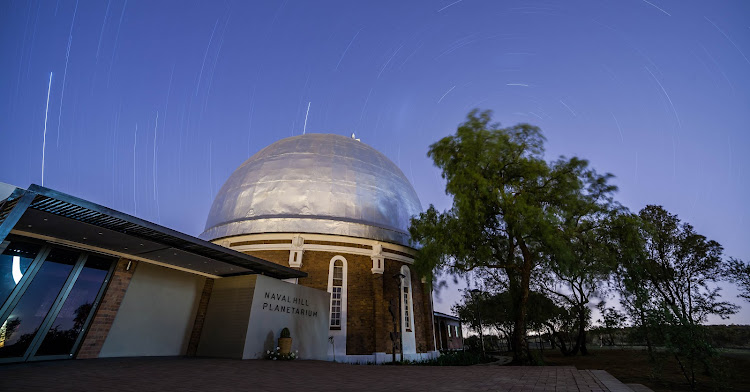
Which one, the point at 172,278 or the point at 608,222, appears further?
the point at 608,222

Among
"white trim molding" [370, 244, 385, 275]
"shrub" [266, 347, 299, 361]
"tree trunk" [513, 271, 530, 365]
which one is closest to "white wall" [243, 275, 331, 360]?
"shrub" [266, 347, 299, 361]

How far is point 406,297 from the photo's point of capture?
22344mm

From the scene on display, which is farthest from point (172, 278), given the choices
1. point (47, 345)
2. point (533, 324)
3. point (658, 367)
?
point (533, 324)

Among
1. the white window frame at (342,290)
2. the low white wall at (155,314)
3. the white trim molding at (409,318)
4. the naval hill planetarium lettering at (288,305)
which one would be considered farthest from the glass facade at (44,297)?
the white trim molding at (409,318)

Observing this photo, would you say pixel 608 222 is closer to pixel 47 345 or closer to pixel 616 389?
pixel 616 389

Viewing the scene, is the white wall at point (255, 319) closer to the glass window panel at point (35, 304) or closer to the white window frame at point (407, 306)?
the glass window panel at point (35, 304)

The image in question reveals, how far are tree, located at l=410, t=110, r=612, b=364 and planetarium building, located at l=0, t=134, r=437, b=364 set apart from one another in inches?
195

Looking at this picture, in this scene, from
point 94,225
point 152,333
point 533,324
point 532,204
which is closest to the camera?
point 94,225

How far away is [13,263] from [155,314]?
533cm

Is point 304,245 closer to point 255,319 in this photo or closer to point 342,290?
point 342,290

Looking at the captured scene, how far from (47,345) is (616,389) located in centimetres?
1565

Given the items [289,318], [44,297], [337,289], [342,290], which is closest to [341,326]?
[342,290]

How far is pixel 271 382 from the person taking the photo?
23.9 feet

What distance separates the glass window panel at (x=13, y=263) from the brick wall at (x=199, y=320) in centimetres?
672
